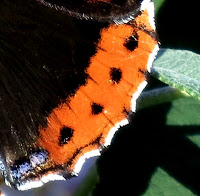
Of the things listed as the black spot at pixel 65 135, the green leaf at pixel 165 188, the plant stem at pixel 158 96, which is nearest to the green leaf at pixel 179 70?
the plant stem at pixel 158 96

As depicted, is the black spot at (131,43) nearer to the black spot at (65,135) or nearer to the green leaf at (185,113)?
the black spot at (65,135)

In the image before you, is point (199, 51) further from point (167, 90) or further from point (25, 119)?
point (25, 119)

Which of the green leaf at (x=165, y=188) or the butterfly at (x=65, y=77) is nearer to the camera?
the butterfly at (x=65, y=77)

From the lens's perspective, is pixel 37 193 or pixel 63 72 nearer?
pixel 63 72

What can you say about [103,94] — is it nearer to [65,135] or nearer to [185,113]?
[65,135]

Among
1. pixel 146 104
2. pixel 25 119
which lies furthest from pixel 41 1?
pixel 146 104

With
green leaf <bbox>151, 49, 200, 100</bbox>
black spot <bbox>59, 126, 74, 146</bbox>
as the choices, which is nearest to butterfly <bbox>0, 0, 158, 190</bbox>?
black spot <bbox>59, 126, 74, 146</bbox>

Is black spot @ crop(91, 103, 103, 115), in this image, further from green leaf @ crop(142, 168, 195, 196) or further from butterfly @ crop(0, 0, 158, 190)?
green leaf @ crop(142, 168, 195, 196)
